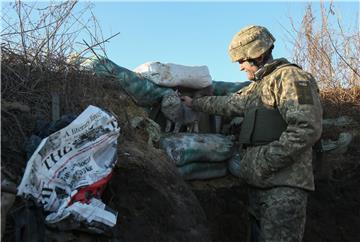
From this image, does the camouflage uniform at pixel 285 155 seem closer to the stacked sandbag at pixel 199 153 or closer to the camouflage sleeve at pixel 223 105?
the camouflage sleeve at pixel 223 105

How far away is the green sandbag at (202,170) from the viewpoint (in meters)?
3.66

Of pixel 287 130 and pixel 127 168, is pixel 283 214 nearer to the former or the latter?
pixel 287 130

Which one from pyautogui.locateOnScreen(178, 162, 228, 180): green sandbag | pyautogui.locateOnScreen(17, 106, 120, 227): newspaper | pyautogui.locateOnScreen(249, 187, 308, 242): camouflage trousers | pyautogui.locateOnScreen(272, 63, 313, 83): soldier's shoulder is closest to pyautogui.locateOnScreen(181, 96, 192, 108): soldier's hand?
pyautogui.locateOnScreen(178, 162, 228, 180): green sandbag

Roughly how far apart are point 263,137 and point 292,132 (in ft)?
0.86

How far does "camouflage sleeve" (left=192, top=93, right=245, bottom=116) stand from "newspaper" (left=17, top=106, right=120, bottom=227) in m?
1.31

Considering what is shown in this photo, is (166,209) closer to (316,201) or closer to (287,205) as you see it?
(287,205)

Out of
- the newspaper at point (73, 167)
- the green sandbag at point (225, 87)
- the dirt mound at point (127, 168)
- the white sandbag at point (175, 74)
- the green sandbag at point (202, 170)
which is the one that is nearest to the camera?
the newspaper at point (73, 167)

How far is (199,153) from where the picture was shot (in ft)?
12.0

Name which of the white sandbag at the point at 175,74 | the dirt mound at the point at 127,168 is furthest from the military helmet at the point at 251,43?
the dirt mound at the point at 127,168

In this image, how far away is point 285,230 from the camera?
305 cm

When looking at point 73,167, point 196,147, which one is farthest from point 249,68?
point 73,167

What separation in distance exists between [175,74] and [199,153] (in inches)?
25.3

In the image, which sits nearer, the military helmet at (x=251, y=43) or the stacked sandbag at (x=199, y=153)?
the military helmet at (x=251, y=43)

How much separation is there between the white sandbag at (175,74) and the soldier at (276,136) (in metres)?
0.55
